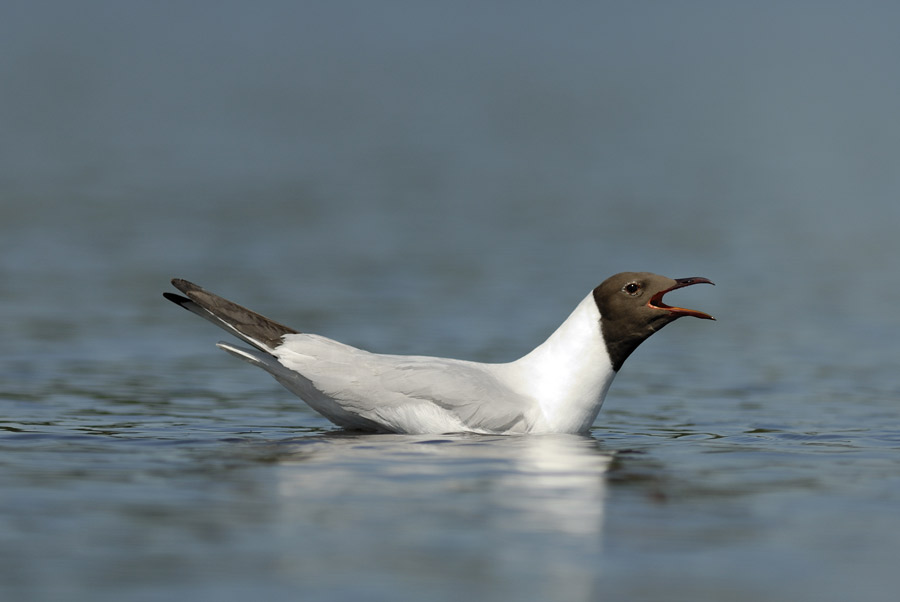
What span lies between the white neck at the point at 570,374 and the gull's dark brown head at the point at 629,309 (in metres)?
0.07

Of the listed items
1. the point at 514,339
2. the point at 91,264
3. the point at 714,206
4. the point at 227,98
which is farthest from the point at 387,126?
the point at 514,339

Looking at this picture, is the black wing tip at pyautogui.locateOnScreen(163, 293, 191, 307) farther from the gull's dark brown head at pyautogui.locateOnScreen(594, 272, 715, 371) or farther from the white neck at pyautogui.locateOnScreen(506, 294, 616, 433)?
the gull's dark brown head at pyautogui.locateOnScreen(594, 272, 715, 371)

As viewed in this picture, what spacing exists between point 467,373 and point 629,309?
1192 mm

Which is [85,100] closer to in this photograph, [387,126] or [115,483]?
[387,126]

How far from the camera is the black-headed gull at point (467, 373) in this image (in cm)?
1013

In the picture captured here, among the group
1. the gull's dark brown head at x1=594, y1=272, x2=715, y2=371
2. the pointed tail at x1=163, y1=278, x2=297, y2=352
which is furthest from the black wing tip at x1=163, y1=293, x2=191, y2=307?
the gull's dark brown head at x1=594, y1=272, x2=715, y2=371

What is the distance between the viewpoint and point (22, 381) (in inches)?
478

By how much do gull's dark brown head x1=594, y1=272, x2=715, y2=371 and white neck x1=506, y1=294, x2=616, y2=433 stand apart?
0.07m

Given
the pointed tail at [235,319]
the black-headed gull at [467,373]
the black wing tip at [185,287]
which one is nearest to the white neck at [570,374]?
the black-headed gull at [467,373]

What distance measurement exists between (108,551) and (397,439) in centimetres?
342

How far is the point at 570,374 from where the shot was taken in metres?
10.5

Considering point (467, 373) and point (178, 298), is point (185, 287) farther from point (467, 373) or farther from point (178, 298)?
point (467, 373)

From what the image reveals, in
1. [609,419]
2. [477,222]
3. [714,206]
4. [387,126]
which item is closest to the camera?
[609,419]

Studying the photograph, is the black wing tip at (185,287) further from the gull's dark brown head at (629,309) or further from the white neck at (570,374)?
the gull's dark brown head at (629,309)
